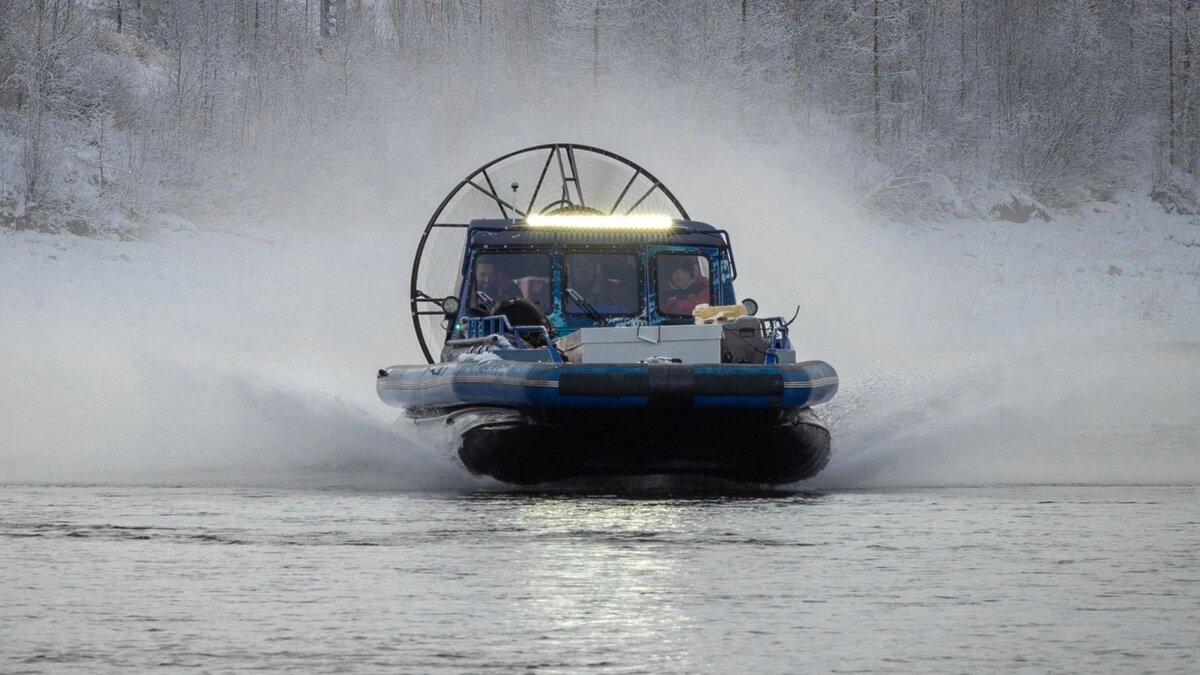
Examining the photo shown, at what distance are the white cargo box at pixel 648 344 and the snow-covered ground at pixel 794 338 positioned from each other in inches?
47.2

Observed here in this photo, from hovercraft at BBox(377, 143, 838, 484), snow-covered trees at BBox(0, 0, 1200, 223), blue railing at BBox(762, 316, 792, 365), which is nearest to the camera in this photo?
hovercraft at BBox(377, 143, 838, 484)

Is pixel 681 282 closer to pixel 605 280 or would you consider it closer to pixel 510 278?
pixel 605 280

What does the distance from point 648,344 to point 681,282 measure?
7.87ft

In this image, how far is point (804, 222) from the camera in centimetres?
3216

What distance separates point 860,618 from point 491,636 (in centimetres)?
118

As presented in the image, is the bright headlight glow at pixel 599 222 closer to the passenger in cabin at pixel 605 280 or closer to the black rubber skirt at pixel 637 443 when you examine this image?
the passenger in cabin at pixel 605 280

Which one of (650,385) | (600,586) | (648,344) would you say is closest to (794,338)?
(648,344)

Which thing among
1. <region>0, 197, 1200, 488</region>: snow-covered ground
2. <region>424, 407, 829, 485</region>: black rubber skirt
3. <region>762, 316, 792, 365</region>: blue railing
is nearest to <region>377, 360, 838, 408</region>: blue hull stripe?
<region>424, 407, 829, 485</region>: black rubber skirt

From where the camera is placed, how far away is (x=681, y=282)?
1345 centimetres

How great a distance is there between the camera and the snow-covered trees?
118ft

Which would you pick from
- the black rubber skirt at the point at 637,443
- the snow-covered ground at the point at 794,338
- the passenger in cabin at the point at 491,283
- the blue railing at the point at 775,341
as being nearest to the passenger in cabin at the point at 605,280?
the passenger in cabin at the point at 491,283

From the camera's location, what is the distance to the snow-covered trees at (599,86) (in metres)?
35.9

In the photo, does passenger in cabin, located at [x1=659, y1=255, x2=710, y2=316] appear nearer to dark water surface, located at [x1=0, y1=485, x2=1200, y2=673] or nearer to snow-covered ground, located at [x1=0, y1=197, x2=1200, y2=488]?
snow-covered ground, located at [x1=0, y1=197, x2=1200, y2=488]

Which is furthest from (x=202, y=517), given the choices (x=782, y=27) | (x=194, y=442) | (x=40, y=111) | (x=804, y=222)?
(x=782, y=27)
